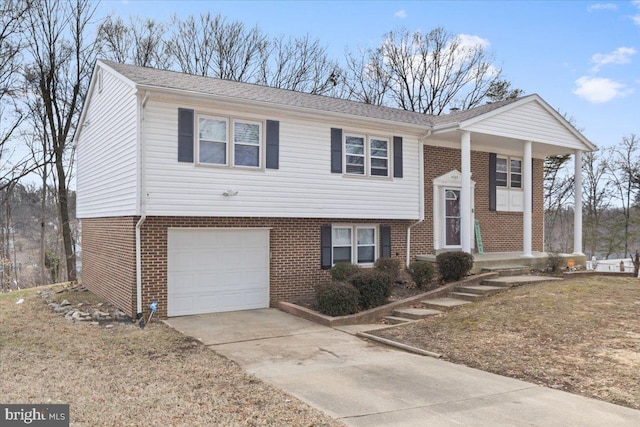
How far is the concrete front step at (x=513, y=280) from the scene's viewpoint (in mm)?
12305

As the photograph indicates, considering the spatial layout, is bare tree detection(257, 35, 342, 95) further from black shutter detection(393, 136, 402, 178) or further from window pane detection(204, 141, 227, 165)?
window pane detection(204, 141, 227, 165)

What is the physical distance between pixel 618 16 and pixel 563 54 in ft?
5.72

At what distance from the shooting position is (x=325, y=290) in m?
10.7

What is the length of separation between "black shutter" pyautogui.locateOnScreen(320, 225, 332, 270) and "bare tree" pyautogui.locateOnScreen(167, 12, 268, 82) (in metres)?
18.4

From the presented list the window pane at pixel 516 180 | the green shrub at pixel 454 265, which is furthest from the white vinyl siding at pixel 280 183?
the window pane at pixel 516 180

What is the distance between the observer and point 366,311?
427 inches

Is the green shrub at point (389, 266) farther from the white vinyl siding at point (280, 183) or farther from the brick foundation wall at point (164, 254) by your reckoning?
the white vinyl siding at point (280, 183)

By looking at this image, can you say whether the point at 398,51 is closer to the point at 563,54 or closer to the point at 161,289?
the point at 563,54

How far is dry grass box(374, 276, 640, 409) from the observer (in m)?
6.48

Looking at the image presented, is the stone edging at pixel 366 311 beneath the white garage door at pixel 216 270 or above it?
beneath

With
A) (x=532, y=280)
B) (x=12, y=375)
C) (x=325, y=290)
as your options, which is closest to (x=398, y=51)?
(x=532, y=280)

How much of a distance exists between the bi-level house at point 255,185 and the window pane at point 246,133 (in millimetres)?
25

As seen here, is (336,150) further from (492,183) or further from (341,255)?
(492,183)

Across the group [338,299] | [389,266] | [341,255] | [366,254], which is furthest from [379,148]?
[338,299]
